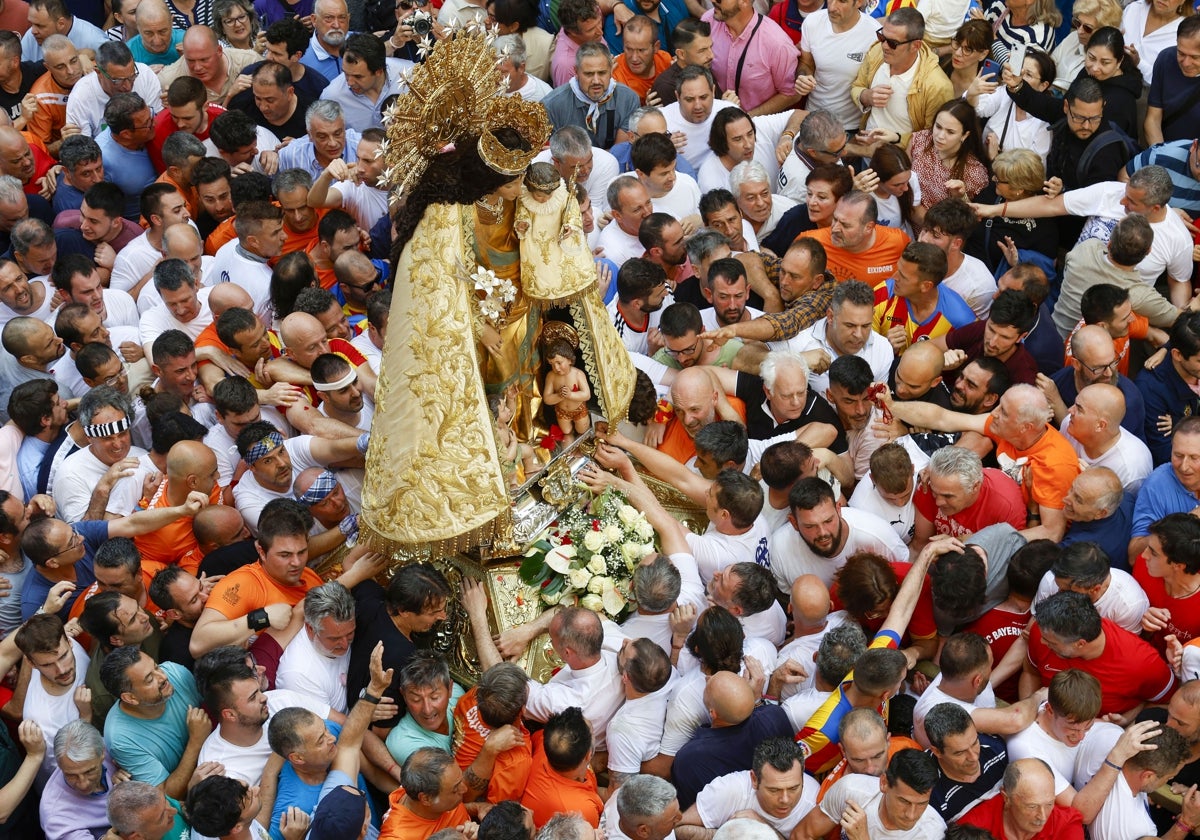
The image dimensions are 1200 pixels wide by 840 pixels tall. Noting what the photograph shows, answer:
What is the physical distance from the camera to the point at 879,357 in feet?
31.2

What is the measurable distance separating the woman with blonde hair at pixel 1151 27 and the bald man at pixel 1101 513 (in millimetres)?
3812

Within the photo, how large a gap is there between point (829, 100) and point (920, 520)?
4.26m

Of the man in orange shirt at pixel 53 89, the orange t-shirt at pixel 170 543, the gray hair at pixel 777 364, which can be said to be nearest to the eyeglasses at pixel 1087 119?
the gray hair at pixel 777 364

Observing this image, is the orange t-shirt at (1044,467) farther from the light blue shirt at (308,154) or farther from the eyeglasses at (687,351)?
the light blue shirt at (308,154)

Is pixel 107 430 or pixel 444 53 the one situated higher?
pixel 444 53

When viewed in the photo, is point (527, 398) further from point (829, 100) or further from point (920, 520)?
point (829, 100)

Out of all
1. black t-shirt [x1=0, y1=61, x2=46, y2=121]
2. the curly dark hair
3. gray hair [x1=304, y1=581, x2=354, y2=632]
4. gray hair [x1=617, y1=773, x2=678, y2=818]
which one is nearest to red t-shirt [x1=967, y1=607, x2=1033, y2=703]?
gray hair [x1=617, y1=773, x2=678, y2=818]

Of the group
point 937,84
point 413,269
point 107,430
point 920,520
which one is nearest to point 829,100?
point 937,84

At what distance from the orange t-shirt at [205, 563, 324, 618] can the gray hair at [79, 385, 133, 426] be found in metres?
1.37

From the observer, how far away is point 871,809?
6.93 meters

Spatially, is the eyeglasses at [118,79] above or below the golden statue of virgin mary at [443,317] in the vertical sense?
below

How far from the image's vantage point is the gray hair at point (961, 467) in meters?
8.19

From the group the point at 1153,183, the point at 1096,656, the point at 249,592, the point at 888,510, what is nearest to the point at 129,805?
the point at 249,592

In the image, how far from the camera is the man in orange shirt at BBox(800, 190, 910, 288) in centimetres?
1008
